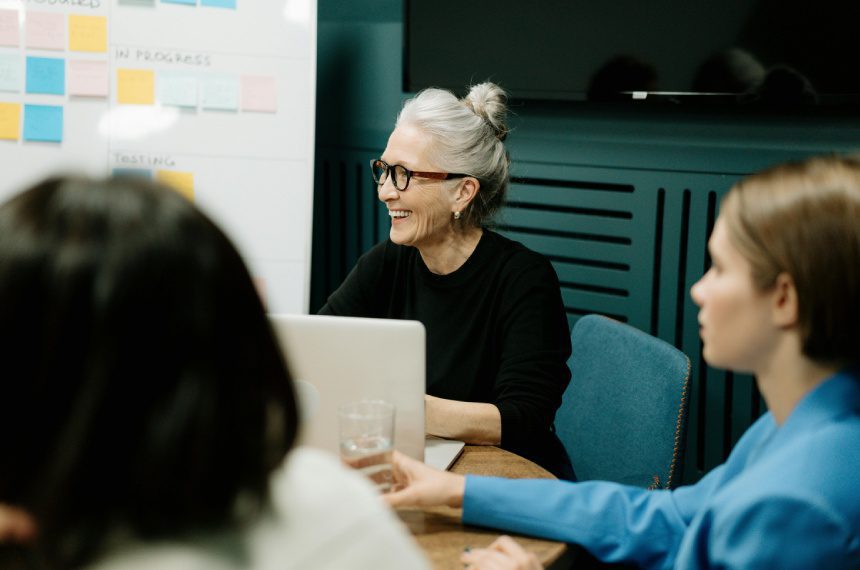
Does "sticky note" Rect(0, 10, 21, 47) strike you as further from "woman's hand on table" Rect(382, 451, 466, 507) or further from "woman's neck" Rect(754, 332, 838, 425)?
"woman's neck" Rect(754, 332, 838, 425)

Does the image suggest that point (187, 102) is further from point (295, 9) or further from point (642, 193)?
point (642, 193)

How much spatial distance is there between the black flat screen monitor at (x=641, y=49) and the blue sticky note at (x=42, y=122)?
110 centimetres

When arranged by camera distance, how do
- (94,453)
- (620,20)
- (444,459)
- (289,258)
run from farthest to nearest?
(289,258), (620,20), (444,459), (94,453)

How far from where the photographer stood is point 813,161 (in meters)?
1.03

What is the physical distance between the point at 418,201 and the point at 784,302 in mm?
A: 1175

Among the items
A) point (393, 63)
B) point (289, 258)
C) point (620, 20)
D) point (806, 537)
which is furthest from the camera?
point (393, 63)

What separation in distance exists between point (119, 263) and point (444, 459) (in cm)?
98

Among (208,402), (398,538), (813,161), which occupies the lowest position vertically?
(398,538)

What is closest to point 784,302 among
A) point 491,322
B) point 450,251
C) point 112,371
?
point 112,371

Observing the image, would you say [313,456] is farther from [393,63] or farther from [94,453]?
[393,63]

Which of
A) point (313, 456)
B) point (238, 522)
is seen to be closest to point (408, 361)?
point (313, 456)

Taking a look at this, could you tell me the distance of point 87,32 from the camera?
8.66ft

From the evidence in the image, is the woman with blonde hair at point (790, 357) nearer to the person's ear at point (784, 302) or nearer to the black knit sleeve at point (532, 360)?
the person's ear at point (784, 302)

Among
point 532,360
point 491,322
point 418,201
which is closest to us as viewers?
point 532,360
